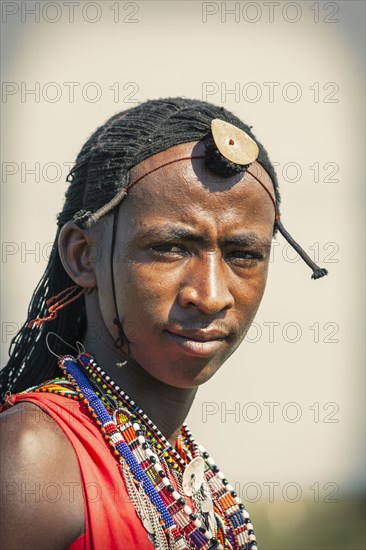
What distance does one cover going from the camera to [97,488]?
2.95 m

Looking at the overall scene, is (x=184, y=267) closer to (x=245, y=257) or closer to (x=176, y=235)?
(x=176, y=235)

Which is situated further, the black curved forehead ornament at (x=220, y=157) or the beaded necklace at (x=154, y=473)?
the black curved forehead ornament at (x=220, y=157)

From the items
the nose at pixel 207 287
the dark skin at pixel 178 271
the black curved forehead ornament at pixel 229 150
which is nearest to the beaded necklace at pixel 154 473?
the dark skin at pixel 178 271

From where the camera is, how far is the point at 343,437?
845 centimetres

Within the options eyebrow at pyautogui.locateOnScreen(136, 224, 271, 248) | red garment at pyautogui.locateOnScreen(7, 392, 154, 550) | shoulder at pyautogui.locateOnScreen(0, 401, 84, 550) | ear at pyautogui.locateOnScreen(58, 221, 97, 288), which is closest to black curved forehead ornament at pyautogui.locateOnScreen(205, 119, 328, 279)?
eyebrow at pyautogui.locateOnScreen(136, 224, 271, 248)

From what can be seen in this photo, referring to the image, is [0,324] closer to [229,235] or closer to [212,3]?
[212,3]

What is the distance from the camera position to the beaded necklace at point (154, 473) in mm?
3129

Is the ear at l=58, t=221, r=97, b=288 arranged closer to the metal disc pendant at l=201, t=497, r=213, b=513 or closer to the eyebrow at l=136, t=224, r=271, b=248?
the eyebrow at l=136, t=224, r=271, b=248

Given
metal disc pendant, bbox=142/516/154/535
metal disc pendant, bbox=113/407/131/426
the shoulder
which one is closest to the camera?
the shoulder

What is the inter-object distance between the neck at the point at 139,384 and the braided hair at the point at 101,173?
0.23 metres

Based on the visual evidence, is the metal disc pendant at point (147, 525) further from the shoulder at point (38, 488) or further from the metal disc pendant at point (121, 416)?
the metal disc pendant at point (121, 416)

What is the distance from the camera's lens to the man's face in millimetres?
3250

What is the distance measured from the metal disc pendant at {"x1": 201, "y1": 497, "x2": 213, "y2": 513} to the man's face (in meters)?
0.46

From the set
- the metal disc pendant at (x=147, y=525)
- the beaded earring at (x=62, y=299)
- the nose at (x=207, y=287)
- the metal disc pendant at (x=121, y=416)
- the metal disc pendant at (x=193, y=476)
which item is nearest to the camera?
the metal disc pendant at (x=147, y=525)
